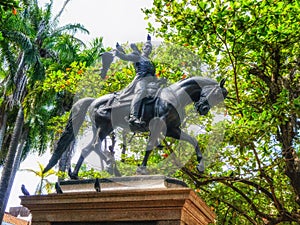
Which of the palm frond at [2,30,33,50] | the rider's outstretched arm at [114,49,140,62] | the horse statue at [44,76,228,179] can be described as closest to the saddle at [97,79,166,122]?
the horse statue at [44,76,228,179]

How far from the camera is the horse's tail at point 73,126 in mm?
7453

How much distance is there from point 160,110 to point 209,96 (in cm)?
77

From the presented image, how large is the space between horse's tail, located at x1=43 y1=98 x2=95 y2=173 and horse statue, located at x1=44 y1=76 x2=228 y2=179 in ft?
0.23

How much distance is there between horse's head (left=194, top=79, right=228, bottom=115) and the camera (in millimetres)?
6699

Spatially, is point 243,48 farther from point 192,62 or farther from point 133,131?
point 133,131

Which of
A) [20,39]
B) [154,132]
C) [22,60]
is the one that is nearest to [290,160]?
[154,132]

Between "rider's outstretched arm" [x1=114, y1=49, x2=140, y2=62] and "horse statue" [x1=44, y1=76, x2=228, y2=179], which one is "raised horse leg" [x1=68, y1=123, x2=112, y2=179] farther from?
"rider's outstretched arm" [x1=114, y1=49, x2=140, y2=62]

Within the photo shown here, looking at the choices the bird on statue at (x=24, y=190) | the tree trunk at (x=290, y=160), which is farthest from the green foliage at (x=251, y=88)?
the bird on statue at (x=24, y=190)

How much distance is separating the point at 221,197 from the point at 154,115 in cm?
586

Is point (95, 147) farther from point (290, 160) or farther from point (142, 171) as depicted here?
point (290, 160)

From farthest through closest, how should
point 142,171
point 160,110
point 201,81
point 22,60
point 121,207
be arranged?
point 22,60
point 201,81
point 160,110
point 142,171
point 121,207

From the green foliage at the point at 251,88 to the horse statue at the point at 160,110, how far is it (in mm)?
1547

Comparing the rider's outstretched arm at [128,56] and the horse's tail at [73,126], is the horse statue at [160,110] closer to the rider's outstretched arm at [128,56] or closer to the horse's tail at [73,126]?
the horse's tail at [73,126]

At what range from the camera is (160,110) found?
6656 millimetres
